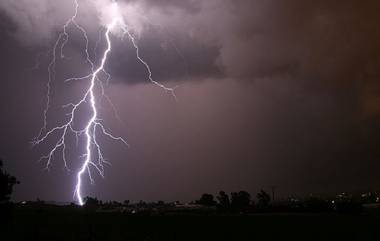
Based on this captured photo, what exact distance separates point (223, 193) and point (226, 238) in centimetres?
9953

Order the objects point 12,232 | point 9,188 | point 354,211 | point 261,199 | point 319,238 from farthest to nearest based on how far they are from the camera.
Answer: point 261,199 < point 354,211 < point 319,238 < point 12,232 < point 9,188

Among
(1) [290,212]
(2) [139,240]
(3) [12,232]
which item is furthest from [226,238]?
(1) [290,212]

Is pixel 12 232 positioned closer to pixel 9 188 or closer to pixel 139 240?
pixel 9 188

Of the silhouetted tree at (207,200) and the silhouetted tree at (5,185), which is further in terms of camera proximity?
the silhouetted tree at (207,200)

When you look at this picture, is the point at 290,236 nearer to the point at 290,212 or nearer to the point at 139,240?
the point at 139,240

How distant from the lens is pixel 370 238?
104ft

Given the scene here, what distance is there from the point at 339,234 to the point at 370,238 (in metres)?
3.08

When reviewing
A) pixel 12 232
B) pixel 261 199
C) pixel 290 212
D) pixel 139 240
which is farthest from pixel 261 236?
pixel 261 199

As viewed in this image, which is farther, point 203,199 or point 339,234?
point 203,199

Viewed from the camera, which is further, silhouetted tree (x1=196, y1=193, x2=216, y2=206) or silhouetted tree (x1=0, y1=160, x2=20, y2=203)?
silhouetted tree (x1=196, y1=193, x2=216, y2=206)

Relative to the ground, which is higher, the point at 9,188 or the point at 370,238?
the point at 9,188

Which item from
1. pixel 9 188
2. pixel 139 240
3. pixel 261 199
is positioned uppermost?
pixel 261 199

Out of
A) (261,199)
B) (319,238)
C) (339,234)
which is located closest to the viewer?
(319,238)

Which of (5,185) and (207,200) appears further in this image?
(207,200)
